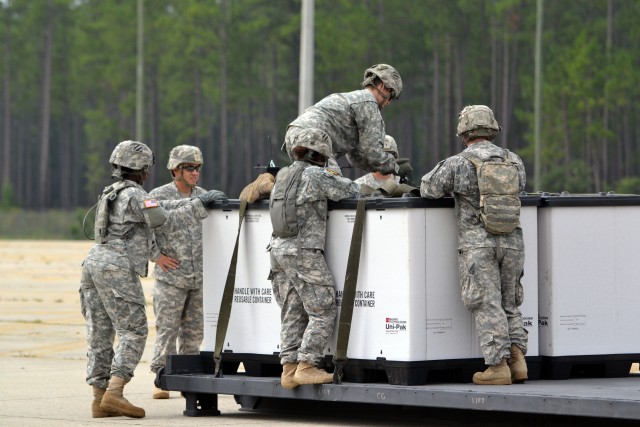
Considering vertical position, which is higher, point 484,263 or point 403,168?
point 403,168

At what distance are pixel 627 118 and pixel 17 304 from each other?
58734 millimetres

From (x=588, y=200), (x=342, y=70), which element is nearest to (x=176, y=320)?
(x=588, y=200)

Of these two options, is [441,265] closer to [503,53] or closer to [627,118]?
[627,118]

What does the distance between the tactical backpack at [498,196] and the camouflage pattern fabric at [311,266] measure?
99 cm

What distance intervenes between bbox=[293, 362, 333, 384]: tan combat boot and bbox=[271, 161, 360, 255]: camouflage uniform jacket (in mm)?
766

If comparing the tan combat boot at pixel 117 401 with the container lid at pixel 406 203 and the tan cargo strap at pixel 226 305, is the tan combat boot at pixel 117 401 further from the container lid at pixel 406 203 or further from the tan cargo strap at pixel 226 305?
the container lid at pixel 406 203

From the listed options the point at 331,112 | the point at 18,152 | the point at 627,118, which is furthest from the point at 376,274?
the point at 18,152

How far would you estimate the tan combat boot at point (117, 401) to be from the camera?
9984mm

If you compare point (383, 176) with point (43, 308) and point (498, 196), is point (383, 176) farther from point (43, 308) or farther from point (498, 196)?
point (43, 308)

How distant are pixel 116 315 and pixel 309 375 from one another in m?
1.59

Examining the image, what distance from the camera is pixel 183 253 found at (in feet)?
36.4

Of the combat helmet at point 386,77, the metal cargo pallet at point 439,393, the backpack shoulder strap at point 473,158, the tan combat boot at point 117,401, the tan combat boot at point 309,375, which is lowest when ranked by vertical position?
the tan combat boot at point 117,401

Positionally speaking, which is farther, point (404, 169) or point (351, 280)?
point (404, 169)

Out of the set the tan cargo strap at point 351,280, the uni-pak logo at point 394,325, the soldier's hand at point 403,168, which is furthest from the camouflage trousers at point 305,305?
the soldier's hand at point 403,168
